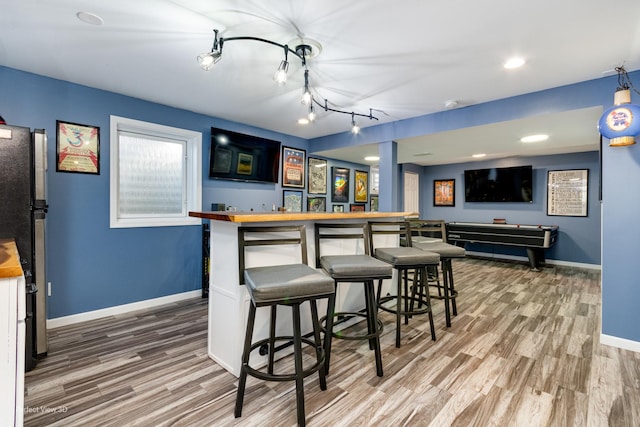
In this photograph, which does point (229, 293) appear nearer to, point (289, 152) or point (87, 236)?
point (87, 236)

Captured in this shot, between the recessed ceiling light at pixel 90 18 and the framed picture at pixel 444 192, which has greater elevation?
the recessed ceiling light at pixel 90 18

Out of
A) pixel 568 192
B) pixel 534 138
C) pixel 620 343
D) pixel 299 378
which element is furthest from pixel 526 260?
pixel 299 378

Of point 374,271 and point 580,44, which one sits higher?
point 580,44

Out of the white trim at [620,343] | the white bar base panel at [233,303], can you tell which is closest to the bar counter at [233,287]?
the white bar base panel at [233,303]

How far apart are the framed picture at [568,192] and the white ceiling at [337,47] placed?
10.1ft

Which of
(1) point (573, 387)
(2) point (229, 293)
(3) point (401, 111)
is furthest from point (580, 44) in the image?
(2) point (229, 293)

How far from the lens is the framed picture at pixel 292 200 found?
498 centimetres

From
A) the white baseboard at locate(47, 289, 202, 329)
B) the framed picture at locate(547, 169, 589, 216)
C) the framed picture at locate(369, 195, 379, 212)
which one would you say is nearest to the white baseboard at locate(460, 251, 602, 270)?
the framed picture at locate(547, 169, 589, 216)

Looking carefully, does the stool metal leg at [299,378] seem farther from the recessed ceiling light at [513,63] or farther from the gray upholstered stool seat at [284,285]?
the recessed ceiling light at [513,63]

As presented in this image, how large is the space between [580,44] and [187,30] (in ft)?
9.17

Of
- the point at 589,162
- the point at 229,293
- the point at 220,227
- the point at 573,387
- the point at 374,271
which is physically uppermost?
the point at 589,162

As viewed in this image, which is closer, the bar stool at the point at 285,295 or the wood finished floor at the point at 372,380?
the bar stool at the point at 285,295

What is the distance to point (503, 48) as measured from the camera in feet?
7.25

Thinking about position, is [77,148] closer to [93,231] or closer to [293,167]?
[93,231]
